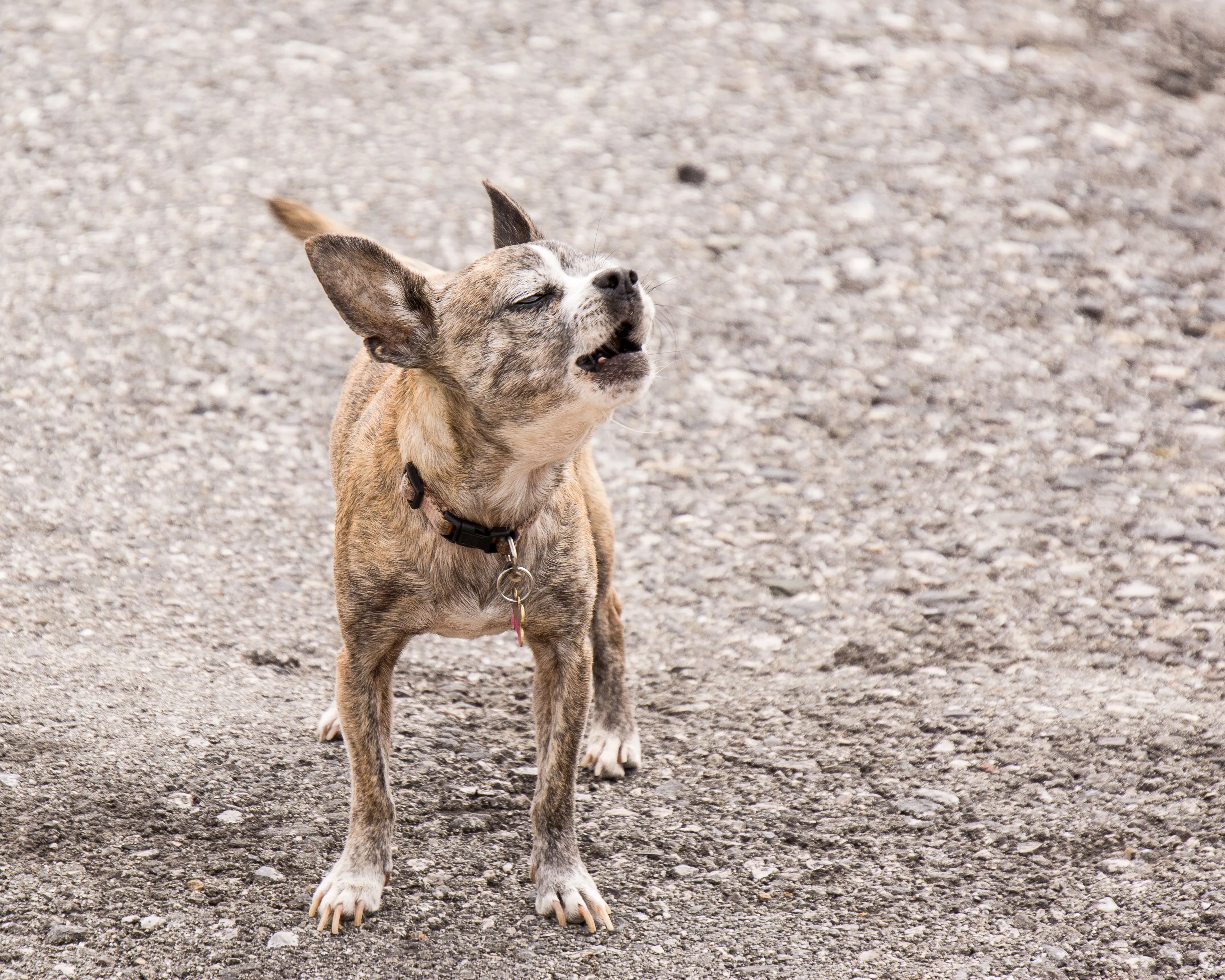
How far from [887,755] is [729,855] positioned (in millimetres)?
755

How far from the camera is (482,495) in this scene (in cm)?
357

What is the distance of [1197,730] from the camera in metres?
4.50

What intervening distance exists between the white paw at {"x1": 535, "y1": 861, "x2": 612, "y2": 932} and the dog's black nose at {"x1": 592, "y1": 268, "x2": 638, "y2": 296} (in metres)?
1.60

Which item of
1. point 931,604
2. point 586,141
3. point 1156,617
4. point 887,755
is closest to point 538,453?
point 887,755

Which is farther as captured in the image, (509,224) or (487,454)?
(509,224)

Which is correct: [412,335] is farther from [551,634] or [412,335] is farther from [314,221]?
[314,221]

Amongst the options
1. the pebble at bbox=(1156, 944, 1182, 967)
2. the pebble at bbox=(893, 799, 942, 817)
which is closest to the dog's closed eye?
the pebble at bbox=(893, 799, 942, 817)

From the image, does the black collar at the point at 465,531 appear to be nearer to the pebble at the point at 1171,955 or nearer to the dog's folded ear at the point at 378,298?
the dog's folded ear at the point at 378,298

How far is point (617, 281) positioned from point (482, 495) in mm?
662

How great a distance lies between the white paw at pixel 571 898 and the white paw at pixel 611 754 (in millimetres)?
633

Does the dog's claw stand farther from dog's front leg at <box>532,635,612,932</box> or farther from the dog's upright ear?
the dog's upright ear

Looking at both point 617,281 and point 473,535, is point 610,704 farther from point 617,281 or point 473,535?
point 617,281

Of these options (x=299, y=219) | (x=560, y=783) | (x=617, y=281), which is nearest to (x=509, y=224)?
(x=617, y=281)

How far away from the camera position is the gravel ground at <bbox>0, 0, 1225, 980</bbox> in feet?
12.5
